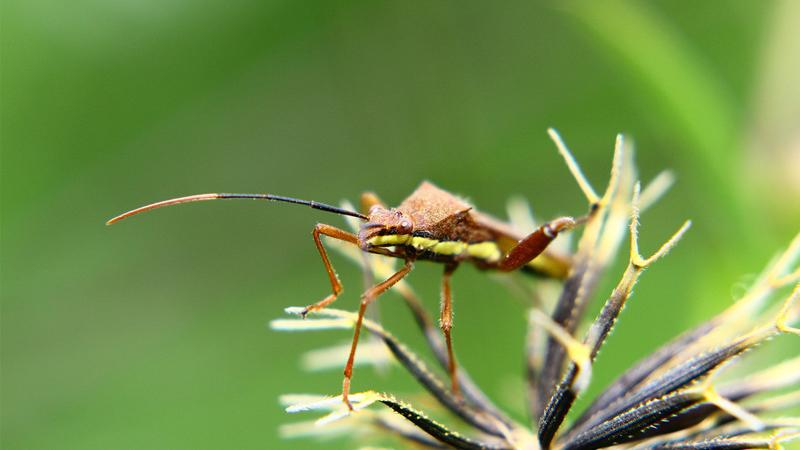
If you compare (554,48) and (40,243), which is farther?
(554,48)

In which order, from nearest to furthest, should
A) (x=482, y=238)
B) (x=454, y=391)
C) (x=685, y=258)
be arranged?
(x=454, y=391) < (x=482, y=238) < (x=685, y=258)

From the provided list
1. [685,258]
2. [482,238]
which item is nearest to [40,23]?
[482,238]

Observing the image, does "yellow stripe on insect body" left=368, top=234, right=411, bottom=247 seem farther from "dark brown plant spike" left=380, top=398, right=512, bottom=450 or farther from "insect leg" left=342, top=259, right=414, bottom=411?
"dark brown plant spike" left=380, top=398, right=512, bottom=450

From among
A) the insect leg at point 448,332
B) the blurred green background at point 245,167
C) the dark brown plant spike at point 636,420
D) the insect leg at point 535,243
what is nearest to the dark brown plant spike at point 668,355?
the dark brown plant spike at point 636,420

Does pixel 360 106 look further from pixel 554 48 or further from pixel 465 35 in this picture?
pixel 554 48

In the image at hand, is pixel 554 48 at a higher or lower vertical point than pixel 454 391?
higher

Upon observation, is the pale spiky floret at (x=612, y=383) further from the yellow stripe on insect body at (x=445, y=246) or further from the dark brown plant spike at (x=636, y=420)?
the yellow stripe on insect body at (x=445, y=246)

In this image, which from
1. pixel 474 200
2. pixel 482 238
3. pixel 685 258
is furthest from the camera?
pixel 474 200
